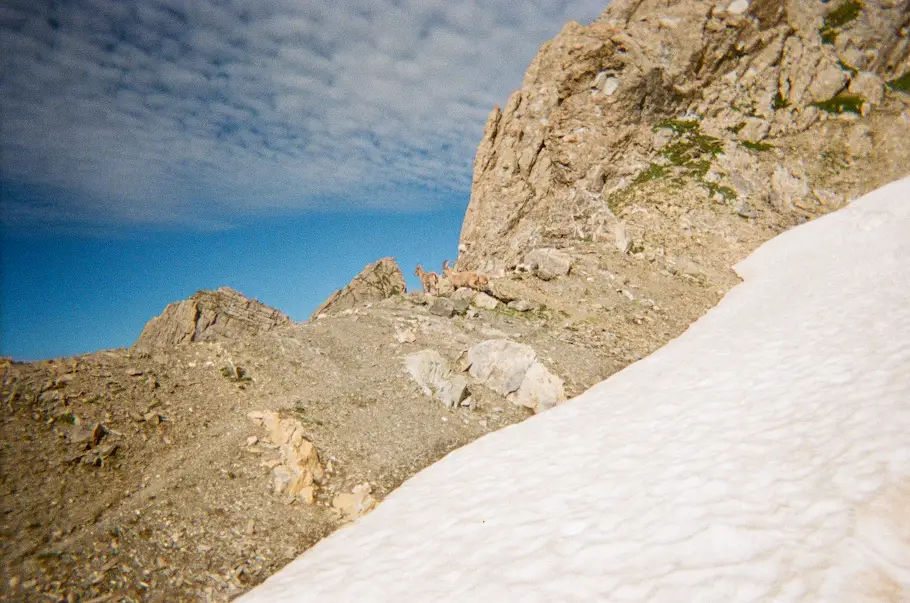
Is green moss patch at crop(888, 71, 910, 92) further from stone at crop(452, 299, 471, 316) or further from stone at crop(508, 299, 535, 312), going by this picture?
stone at crop(452, 299, 471, 316)

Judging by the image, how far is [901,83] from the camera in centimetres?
3003

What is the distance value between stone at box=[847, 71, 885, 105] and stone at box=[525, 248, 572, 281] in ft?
92.6

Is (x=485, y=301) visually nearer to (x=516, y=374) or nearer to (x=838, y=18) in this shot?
(x=516, y=374)

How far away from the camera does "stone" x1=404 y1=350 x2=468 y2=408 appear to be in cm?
1195

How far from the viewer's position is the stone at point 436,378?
12.0m

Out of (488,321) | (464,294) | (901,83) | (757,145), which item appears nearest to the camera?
(488,321)

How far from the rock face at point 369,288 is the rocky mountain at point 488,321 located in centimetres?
20

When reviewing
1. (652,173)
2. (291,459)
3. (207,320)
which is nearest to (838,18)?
(652,173)

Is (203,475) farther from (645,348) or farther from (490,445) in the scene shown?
(645,348)

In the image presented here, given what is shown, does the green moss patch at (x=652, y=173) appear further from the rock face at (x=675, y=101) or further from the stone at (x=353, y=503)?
the stone at (x=353, y=503)

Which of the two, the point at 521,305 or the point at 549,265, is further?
the point at 549,265

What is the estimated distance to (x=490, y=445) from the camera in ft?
33.7

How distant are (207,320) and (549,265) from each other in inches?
788

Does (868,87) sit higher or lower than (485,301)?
higher
